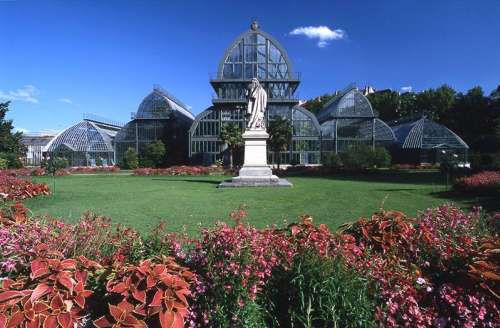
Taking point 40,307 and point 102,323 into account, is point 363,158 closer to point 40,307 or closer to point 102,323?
point 102,323

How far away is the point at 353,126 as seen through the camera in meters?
52.6

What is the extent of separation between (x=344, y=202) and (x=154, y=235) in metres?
9.92

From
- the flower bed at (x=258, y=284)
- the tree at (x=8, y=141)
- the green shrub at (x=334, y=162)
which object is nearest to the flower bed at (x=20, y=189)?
the flower bed at (x=258, y=284)

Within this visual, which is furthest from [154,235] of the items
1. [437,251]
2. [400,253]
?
[437,251]

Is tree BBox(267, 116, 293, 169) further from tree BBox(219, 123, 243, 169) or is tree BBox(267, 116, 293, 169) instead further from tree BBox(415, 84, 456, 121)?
tree BBox(415, 84, 456, 121)

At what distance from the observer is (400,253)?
4.02 meters

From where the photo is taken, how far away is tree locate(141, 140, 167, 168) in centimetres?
4922

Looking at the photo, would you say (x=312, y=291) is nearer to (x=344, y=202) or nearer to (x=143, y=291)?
(x=143, y=291)

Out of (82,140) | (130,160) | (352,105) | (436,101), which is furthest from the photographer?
(436,101)

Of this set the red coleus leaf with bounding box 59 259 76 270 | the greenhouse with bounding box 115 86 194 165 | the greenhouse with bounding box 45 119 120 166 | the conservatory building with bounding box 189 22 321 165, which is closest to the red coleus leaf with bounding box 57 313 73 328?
the red coleus leaf with bounding box 59 259 76 270

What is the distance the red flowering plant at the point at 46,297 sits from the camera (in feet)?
8.61

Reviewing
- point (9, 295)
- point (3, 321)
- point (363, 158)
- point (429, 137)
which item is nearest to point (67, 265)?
point (9, 295)

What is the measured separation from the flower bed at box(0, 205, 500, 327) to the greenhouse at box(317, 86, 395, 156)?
49173 millimetres

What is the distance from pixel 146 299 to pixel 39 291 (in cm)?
93
